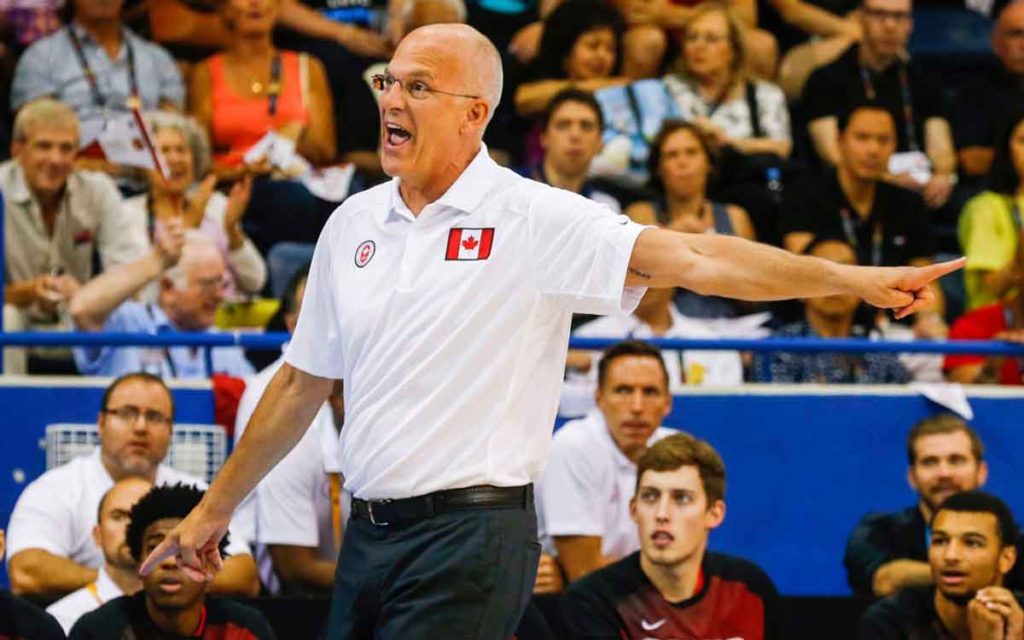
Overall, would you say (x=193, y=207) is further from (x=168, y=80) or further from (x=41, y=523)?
(x=41, y=523)

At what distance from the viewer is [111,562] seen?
643cm

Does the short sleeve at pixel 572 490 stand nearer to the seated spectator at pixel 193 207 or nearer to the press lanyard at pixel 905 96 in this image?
the seated spectator at pixel 193 207

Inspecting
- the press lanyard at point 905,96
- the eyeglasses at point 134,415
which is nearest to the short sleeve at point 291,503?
the eyeglasses at point 134,415

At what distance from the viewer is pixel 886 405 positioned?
7.76 meters

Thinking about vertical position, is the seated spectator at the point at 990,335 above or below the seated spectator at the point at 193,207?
below

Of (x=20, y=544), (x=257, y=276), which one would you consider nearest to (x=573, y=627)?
(x=20, y=544)

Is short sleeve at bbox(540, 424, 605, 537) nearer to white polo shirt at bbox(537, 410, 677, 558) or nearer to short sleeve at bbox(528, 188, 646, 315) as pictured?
white polo shirt at bbox(537, 410, 677, 558)

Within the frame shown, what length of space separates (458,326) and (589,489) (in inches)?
121

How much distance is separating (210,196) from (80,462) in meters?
2.01

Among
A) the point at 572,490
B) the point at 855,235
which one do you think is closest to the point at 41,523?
the point at 572,490

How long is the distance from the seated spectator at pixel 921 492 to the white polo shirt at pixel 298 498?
6.28ft

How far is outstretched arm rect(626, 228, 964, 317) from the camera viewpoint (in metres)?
3.83

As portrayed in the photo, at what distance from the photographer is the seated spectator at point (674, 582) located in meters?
6.22

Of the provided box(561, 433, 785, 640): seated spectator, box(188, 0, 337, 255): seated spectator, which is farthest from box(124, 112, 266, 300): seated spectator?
box(561, 433, 785, 640): seated spectator
